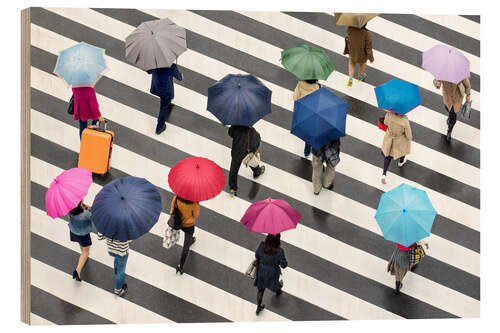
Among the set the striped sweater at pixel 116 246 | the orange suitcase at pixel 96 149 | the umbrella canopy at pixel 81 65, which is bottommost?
the striped sweater at pixel 116 246

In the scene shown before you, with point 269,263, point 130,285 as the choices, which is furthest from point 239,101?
point 130,285

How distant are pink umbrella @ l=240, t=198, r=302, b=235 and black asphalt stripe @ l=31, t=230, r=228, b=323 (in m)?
2.66

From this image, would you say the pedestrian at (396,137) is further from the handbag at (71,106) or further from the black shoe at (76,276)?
the black shoe at (76,276)

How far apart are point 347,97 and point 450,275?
4.97m

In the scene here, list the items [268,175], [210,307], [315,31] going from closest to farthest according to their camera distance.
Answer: [210,307] → [268,175] → [315,31]

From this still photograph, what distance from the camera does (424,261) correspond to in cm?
2180

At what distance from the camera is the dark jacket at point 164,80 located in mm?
22286

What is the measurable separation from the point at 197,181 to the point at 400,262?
14.7 feet

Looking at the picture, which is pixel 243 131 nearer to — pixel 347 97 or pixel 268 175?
pixel 268 175

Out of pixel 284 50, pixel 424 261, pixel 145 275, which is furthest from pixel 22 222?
pixel 424 261

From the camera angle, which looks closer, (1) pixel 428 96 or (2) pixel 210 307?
(2) pixel 210 307

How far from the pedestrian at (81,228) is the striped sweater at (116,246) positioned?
0.43m

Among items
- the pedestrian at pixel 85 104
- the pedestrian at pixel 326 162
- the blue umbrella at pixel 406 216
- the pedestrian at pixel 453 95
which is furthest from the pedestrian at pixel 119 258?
the pedestrian at pixel 453 95

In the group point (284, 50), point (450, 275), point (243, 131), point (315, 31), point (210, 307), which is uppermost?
point (315, 31)
